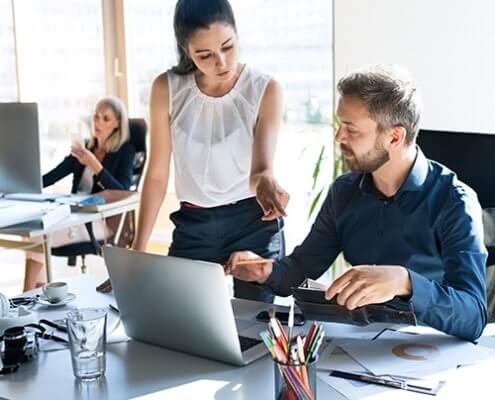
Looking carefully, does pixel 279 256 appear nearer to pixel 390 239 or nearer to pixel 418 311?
pixel 390 239

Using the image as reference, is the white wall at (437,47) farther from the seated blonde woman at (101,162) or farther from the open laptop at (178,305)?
the open laptop at (178,305)

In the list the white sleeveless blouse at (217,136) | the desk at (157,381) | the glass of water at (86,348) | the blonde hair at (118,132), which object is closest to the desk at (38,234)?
the blonde hair at (118,132)

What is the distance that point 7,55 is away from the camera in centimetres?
534

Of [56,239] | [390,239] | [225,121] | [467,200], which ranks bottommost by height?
[56,239]

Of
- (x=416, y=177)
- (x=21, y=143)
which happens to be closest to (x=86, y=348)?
(x=416, y=177)

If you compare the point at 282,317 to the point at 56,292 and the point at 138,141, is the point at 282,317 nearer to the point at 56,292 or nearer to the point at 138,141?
the point at 56,292

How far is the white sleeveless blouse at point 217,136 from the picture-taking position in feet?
6.53

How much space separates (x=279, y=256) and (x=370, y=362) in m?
0.75

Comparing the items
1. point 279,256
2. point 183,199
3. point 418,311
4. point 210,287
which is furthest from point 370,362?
point 183,199

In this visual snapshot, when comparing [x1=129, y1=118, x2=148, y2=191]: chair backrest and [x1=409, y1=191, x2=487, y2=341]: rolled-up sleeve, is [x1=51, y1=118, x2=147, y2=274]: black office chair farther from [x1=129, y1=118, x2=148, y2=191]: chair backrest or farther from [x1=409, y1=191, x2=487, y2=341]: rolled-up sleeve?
[x1=409, y1=191, x2=487, y2=341]: rolled-up sleeve

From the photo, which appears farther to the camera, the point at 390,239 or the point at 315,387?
the point at 390,239

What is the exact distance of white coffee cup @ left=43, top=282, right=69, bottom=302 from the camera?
5.68ft

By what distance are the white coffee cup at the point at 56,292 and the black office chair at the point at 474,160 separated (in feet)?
3.44

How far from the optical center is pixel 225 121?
2002 millimetres
